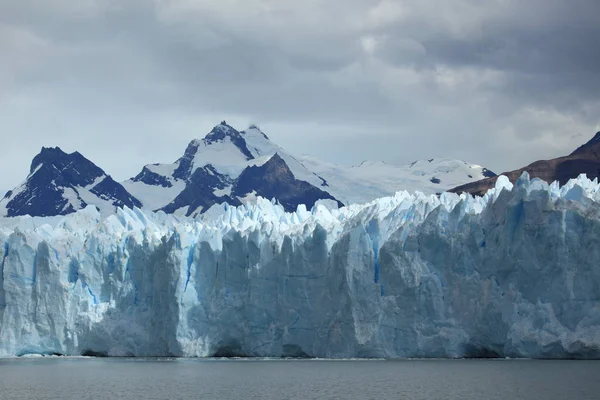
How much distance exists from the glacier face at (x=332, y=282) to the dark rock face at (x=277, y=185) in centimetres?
5321

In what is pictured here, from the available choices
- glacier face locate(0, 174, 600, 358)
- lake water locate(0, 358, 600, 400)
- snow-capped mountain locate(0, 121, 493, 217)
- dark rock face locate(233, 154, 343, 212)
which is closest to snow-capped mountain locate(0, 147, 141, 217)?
snow-capped mountain locate(0, 121, 493, 217)

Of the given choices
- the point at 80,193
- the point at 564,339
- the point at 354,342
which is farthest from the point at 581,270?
the point at 80,193

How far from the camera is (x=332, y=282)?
1927 inches

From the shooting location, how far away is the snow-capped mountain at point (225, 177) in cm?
11862

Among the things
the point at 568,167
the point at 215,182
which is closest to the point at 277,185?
the point at 215,182

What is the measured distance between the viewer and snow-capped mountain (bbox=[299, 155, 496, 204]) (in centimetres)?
11519

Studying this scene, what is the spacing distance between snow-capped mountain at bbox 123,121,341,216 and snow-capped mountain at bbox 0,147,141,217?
687 cm

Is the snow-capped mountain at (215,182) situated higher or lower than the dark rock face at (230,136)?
lower

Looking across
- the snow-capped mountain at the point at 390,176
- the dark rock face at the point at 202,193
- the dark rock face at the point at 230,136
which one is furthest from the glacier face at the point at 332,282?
the dark rock face at the point at 230,136

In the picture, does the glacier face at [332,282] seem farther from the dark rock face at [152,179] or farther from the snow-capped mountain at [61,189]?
the dark rock face at [152,179]

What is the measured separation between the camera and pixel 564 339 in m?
41.7

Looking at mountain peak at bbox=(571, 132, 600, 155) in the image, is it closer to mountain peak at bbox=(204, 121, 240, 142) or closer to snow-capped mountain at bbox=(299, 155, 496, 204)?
snow-capped mountain at bbox=(299, 155, 496, 204)

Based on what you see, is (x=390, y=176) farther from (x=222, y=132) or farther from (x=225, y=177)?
(x=222, y=132)

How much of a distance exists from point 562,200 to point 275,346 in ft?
53.0
